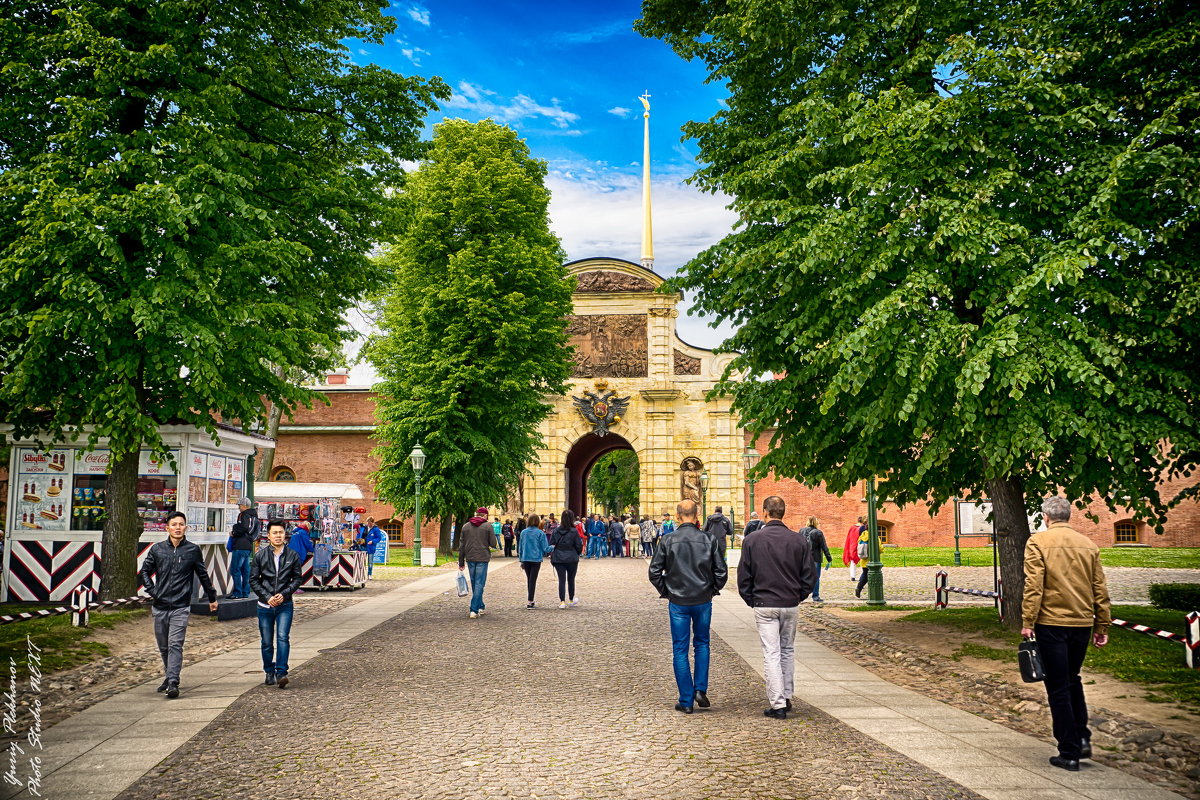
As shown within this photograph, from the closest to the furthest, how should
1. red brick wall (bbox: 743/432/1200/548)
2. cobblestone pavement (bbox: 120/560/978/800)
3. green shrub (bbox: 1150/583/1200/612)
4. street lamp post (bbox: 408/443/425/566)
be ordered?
1. cobblestone pavement (bbox: 120/560/978/800)
2. green shrub (bbox: 1150/583/1200/612)
3. street lamp post (bbox: 408/443/425/566)
4. red brick wall (bbox: 743/432/1200/548)

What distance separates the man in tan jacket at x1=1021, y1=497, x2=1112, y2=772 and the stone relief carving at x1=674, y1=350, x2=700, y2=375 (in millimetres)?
37984

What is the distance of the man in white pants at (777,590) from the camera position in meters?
8.17

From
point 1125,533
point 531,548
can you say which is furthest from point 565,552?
point 1125,533

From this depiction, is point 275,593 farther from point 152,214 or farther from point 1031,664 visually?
point 1031,664

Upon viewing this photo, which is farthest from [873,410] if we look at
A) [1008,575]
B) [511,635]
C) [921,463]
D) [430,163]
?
[430,163]

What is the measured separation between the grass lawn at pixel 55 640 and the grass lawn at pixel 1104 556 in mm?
24284

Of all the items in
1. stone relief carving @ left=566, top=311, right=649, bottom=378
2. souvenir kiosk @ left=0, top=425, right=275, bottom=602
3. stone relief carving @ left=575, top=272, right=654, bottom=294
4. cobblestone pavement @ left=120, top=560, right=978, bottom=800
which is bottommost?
cobblestone pavement @ left=120, top=560, right=978, bottom=800

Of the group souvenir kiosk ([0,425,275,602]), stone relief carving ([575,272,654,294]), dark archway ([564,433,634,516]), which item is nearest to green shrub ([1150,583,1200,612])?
souvenir kiosk ([0,425,275,602])

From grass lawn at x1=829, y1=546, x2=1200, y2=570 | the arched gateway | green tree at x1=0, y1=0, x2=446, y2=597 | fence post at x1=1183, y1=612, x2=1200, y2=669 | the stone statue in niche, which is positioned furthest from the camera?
the arched gateway

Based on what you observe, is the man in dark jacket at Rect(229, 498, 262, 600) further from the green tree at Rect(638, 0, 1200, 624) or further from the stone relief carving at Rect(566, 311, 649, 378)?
the stone relief carving at Rect(566, 311, 649, 378)

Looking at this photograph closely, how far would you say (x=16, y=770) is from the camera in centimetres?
642

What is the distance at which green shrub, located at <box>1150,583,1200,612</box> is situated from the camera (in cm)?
1455

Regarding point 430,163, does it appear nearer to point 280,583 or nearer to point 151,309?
point 151,309

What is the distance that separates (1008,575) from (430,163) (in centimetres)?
2775
